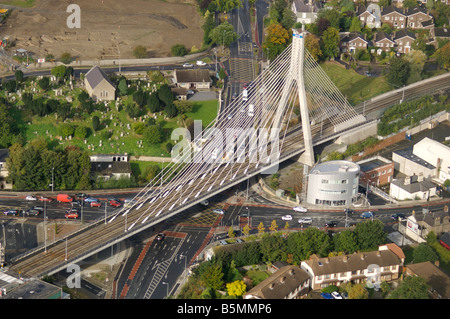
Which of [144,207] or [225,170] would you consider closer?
[144,207]

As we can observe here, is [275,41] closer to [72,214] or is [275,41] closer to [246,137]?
[246,137]

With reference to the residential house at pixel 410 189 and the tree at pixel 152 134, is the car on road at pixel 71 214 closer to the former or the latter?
the tree at pixel 152 134

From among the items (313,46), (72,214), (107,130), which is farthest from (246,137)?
(313,46)

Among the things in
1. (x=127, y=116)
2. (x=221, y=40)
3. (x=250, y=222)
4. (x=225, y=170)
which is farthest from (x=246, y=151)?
(x=221, y=40)

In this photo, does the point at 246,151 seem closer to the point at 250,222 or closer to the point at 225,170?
the point at 225,170

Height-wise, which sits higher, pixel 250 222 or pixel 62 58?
pixel 62 58

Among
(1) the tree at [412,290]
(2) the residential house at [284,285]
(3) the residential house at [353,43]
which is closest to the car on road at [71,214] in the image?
(2) the residential house at [284,285]

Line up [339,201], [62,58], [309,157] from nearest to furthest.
Answer: [339,201] < [309,157] < [62,58]

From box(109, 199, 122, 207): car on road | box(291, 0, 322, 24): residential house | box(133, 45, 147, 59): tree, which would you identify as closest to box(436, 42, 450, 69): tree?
box(291, 0, 322, 24): residential house
